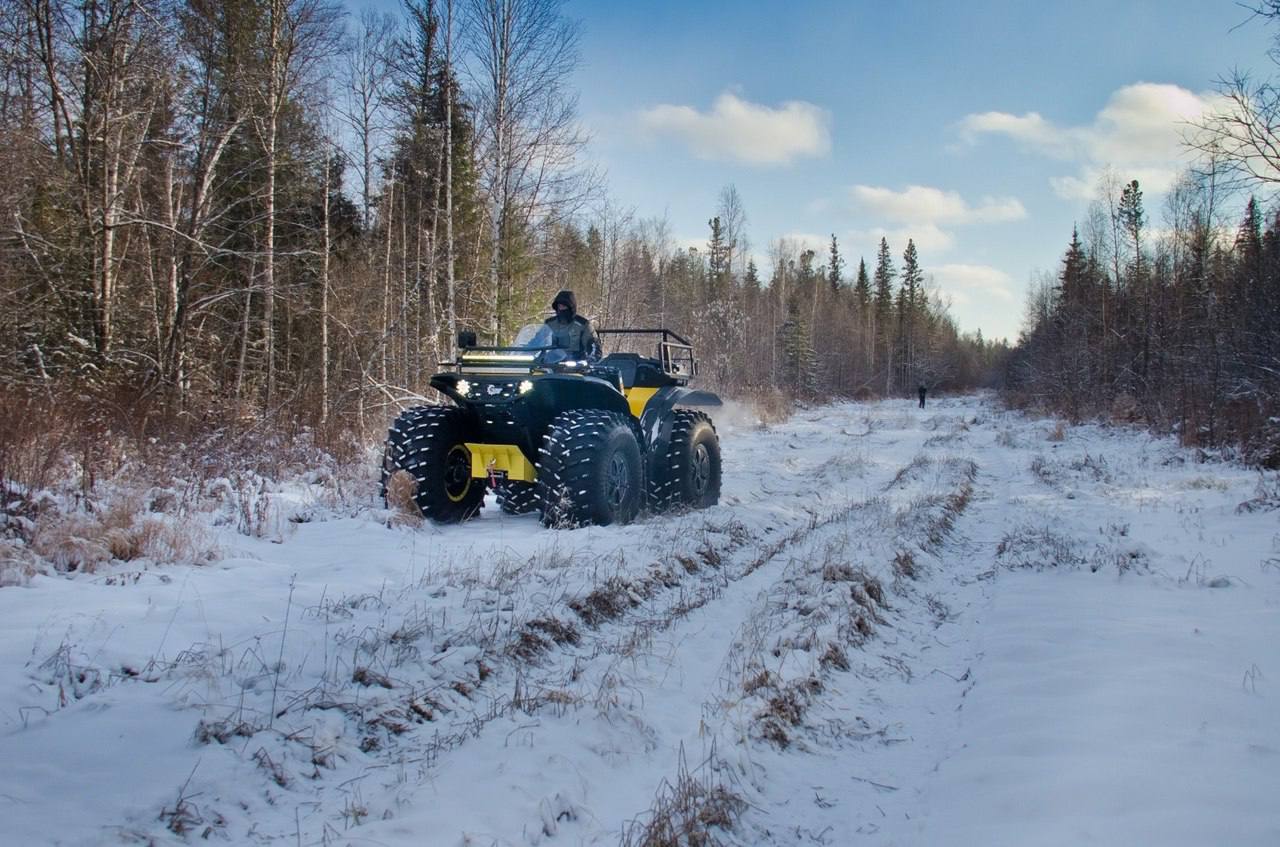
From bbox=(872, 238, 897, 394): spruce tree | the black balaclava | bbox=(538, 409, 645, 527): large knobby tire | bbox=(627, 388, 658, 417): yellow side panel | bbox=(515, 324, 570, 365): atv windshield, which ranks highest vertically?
bbox=(872, 238, 897, 394): spruce tree

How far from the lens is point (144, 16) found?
9398 millimetres

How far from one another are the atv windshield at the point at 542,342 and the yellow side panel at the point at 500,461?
39.1 inches

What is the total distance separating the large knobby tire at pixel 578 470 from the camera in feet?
20.8

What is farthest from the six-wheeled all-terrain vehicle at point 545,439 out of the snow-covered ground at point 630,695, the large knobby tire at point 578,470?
the snow-covered ground at point 630,695

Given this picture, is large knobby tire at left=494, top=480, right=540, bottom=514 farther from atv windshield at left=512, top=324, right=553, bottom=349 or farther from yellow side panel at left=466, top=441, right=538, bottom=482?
atv windshield at left=512, top=324, right=553, bottom=349

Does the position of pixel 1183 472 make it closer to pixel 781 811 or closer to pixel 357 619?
pixel 781 811

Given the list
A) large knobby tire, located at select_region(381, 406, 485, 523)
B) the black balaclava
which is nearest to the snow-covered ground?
large knobby tire, located at select_region(381, 406, 485, 523)

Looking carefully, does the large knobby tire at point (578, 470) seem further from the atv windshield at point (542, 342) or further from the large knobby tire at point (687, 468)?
the large knobby tire at point (687, 468)

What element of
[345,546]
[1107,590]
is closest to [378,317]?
[345,546]

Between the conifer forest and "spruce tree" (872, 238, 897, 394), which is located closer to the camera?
the conifer forest

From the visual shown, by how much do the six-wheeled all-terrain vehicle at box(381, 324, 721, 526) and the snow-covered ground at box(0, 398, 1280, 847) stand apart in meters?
0.66

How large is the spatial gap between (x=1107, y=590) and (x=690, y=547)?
10.5 feet

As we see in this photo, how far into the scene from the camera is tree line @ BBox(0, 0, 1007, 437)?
9172 millimetres

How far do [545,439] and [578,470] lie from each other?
1.38 feet
